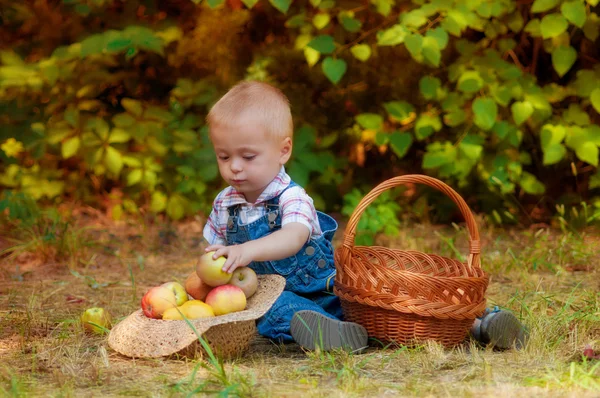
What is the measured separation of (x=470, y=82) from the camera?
14.5 feet

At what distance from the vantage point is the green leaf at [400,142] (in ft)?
15.2

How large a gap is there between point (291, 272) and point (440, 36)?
1748 millimetres

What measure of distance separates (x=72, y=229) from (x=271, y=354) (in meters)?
2.32

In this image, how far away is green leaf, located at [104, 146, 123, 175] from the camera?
5027mm

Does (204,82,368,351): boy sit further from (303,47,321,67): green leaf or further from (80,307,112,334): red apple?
(303,47,321,67): green leaf

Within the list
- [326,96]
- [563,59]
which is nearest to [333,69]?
[563,59]

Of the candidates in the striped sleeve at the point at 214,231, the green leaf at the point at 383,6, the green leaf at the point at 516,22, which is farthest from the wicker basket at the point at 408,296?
the green leaf at the point at 516,22

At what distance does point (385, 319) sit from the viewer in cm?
266

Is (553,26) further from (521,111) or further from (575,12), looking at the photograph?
(521,111)

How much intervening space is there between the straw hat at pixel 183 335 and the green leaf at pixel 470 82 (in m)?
2.26

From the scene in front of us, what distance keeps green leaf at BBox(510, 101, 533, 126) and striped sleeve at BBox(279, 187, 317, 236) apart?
190 centimetres

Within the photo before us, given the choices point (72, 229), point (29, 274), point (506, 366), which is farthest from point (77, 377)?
point (72, 229)

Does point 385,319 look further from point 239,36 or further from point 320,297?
point 239,36

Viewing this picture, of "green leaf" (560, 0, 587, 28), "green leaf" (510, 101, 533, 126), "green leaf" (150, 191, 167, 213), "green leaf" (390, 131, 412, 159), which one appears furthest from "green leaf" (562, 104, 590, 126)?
"green leaf" (150, 191, 167, 213)
